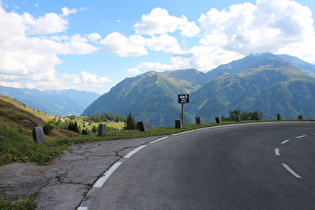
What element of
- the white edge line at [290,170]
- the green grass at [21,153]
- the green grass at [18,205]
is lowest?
the white edge line at [290,170]

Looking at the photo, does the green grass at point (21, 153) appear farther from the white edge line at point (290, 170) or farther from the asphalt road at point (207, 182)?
the white edge line at point (290, 170)

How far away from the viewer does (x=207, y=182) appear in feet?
16.9

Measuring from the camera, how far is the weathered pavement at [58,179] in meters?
4.20

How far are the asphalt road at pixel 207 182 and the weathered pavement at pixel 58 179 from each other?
0.40 m

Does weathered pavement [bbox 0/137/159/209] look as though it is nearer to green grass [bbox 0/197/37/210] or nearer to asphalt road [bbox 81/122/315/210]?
green grass [bbox 0/197/37/210]

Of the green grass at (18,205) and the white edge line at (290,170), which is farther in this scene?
the white edge line at (290,170)

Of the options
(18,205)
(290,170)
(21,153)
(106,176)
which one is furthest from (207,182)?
(21,153)

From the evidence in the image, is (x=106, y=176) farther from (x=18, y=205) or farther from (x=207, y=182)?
(x=207, y=182)

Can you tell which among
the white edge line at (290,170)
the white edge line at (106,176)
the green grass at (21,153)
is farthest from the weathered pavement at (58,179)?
the white edge line at (290,170)

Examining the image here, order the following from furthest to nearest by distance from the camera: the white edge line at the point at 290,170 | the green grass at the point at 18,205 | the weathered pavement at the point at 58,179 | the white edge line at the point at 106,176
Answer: the white edge line at the point at 290,170 → the white edge line at the point at 106,176 → the weathered pavement at the point at 58,179 → the green grass at the point at 18,205

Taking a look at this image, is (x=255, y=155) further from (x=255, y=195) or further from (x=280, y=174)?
(x=255, y=195)

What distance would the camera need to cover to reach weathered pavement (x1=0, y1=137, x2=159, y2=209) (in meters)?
4.20

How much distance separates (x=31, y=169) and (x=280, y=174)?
6.71 metres

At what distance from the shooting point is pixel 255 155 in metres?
8.12
